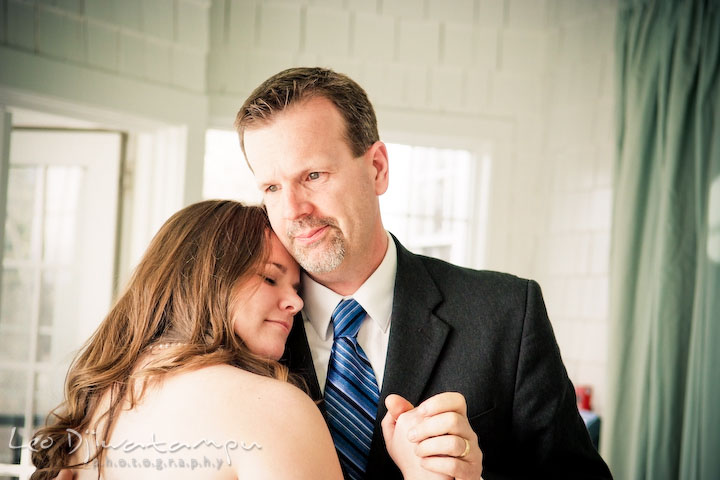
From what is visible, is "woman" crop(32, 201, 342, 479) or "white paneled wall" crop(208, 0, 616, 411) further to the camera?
"white paneled wall" crop(208, 0, 616, 411)

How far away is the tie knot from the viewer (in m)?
1.77

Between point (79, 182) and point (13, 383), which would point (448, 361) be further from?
point (13, 383)

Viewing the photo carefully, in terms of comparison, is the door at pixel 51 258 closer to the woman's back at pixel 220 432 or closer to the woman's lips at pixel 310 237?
the woman's lips at pixel 310 237

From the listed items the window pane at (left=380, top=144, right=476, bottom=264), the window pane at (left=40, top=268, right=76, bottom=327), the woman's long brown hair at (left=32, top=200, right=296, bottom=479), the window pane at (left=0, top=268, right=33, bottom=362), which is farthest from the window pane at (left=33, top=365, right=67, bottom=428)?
the woman's long brown hair at (left=32, top=200, right=296, bottom=479)

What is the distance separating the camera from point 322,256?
5.75ft

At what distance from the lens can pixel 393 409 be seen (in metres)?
1.36

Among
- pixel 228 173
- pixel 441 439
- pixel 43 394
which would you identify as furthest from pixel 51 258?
pixel 441 439

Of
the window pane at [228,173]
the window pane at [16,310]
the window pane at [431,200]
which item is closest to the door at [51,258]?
the window pane at [16,310]

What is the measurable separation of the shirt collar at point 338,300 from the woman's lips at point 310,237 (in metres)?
0.14

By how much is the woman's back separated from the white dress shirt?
48 centimetres

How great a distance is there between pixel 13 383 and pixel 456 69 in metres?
3.12

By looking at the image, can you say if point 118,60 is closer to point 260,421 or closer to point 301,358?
point 301,358

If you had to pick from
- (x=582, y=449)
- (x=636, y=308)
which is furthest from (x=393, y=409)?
(x=636, y=308)

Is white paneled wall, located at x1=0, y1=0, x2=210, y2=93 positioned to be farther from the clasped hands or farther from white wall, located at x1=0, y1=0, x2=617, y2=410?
the clasped hands
